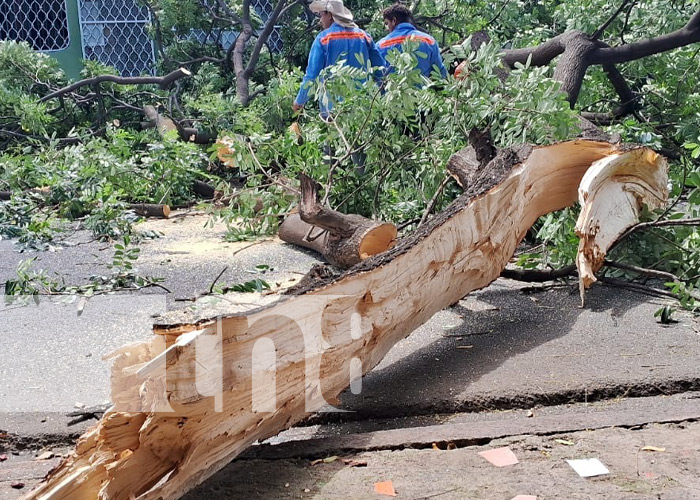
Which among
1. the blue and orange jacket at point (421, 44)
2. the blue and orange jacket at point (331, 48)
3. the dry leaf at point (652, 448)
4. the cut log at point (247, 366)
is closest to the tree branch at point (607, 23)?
the blue and orange jacket at point (421, 44)

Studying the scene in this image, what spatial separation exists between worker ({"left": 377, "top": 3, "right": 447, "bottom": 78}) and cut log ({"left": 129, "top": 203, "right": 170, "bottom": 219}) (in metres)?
2.27

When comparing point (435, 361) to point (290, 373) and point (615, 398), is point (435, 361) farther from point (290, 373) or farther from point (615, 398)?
point (290, 373)

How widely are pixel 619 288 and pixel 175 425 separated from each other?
2.82 m

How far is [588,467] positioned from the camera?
2.38 metres

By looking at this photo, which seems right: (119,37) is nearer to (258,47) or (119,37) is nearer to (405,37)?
(258,47)

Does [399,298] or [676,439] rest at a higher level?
[399,298]

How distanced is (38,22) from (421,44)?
6.82m

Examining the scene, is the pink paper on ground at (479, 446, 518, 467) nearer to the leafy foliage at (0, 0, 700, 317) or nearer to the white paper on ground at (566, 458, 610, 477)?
the white paper on ground at (566, 458, 610, 477)

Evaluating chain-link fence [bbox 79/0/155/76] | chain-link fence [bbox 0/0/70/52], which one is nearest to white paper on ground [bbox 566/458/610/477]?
chain-link fence [bbox 79/0/155/76]

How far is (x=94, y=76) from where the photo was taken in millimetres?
8883

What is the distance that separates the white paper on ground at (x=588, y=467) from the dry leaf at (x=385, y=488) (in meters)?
0.53

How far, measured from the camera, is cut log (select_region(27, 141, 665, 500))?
208 cm

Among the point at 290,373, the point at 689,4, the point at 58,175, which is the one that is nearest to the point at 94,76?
the point at 58,175

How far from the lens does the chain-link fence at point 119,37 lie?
37.1 feet
